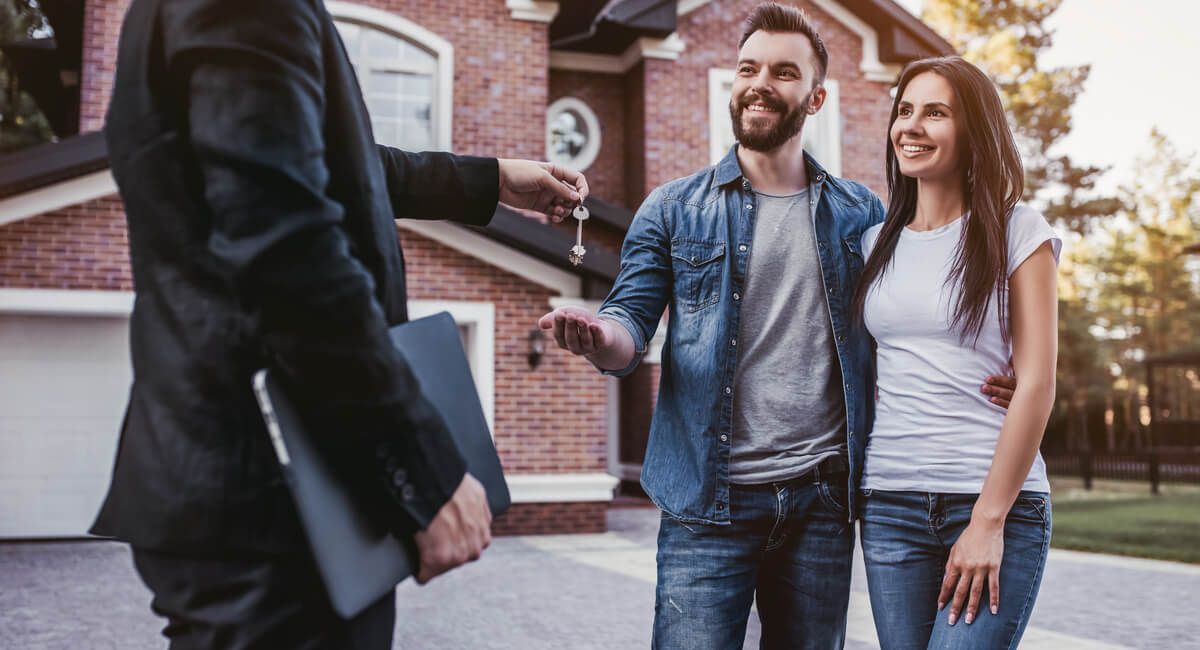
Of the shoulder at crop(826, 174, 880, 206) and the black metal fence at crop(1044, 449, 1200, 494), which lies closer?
the shoulder at crop(826, 174, 880, 206)

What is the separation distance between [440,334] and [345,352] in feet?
1.09

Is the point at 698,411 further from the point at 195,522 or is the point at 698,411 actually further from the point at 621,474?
the point at 621,474

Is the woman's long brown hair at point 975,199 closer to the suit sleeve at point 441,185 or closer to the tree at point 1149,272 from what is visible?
the suit sleeve at point 441,185

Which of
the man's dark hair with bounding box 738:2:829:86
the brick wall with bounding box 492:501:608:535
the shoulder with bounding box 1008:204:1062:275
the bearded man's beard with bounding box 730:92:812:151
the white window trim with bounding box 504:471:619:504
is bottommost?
the brick wall with bounding box 492:501:608:535

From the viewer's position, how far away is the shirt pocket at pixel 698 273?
2756 millimetres

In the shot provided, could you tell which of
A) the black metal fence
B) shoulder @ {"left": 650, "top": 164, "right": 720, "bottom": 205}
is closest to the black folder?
shoulder @ {"left": 650, "top": 164, "right": 720, "bottom": 205}

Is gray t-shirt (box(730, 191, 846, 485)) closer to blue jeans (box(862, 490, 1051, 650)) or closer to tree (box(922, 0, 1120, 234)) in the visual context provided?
blue jeans (box(862, 490, 1051, 650))

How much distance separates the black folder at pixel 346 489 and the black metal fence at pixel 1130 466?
21.1 m

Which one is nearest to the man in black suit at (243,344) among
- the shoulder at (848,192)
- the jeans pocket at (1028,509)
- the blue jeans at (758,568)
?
the blue jeans at (758,568)

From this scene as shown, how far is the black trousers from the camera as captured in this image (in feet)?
4.72

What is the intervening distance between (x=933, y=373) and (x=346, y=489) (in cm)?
164

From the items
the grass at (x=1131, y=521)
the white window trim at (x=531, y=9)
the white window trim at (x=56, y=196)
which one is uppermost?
the white window trim at (x=531, y=9)

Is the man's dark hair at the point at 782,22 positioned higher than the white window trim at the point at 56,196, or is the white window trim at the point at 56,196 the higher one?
the white window trim at the point at 56,196

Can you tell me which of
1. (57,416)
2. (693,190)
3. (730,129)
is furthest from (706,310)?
(730,129)
